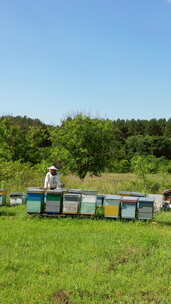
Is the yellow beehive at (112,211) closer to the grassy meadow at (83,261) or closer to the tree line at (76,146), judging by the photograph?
the grassy meadow at (83,261)

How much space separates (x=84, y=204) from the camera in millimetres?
9992

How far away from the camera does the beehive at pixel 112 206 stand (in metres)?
9.89

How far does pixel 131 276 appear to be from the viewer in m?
5.59

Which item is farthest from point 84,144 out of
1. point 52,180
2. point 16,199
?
point 52,180

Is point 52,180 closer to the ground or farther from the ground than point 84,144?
closer to the ground

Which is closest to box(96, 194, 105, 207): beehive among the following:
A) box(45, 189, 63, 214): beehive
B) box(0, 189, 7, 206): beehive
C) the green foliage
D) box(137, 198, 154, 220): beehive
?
box(137, 198, 154, 220): beehive

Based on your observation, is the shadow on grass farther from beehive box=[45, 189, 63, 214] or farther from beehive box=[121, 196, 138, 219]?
beehive box=[121, 196, 138, 219]

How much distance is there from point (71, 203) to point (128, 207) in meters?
1.50

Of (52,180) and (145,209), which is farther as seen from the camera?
(52,180)

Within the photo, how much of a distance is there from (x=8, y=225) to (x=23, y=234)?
1101mm

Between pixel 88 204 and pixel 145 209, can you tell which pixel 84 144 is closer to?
pixel 88 204

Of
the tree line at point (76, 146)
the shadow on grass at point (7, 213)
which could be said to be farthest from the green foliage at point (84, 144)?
the shadow on grass at point (7, 213)

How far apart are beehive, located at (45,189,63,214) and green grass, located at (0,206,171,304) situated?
0.47 metres

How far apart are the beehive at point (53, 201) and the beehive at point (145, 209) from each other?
209 centimetres
